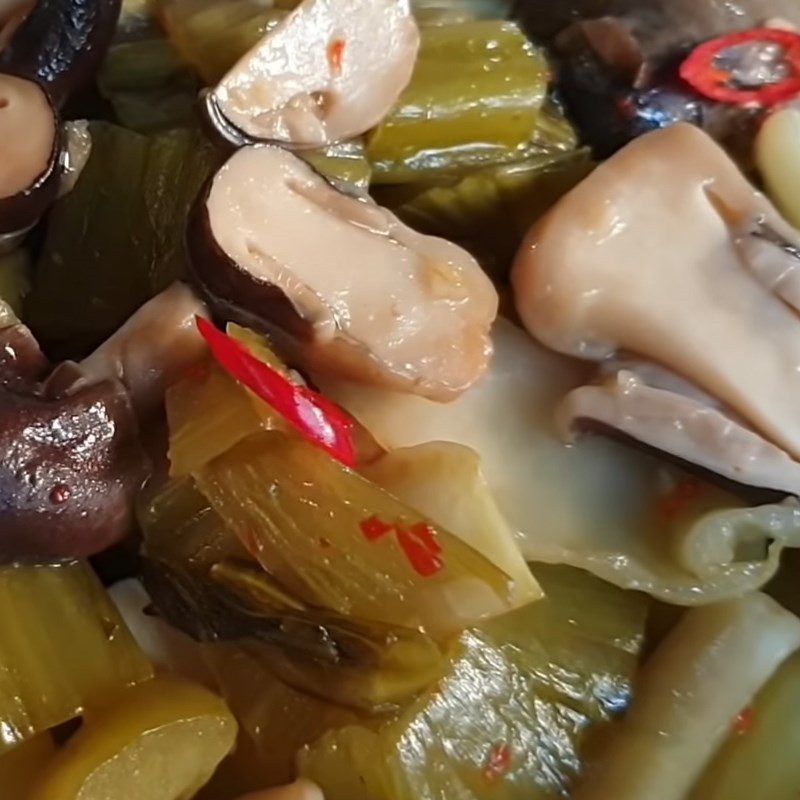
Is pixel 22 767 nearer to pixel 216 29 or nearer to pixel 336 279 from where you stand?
pixel 336 279

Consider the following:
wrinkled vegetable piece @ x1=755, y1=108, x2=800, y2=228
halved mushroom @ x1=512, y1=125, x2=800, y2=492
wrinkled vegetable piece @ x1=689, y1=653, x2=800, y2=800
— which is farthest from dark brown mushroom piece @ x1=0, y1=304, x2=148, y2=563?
wrinkled vegetable piece @ x1=755, y1=108, x2=800, y2=228

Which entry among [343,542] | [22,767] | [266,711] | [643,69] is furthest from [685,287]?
[22,767]

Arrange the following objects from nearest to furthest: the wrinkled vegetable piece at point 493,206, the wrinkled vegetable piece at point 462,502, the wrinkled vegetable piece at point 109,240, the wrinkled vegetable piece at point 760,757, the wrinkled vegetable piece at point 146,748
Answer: the wrinkled vegetable piece at point 146,748 → the wrinkled vegetable piece at point 462,502 → the wrinkled vegetable piece at point 760,757 → the wrinkled vegetable piece at point 109,240 → the wrinkled vegetable piece at point 493,206

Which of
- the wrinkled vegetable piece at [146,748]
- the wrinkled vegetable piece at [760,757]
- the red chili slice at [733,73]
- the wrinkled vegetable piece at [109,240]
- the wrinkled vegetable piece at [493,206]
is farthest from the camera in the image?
the red chili slice at [733,73]

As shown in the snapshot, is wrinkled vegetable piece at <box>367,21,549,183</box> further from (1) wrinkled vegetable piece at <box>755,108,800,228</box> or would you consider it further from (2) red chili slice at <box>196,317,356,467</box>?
(2) red chili slice at <box>196,317,356,467</box>

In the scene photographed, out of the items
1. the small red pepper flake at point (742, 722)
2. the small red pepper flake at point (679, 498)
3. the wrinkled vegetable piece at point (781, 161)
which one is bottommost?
the small red pepper flake at point (742, 722)

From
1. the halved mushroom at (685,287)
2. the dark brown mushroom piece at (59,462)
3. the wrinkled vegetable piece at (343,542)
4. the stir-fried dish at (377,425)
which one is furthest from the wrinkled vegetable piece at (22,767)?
the halved mushroom at (685,287)

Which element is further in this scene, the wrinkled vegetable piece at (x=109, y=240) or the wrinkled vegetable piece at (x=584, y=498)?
the wrinkled vegetable piece at (x=109, y=240)

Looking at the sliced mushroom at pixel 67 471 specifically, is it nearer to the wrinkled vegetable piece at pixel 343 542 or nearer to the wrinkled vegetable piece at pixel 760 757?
the wrinkled vegetable piece at pixel 343 542
